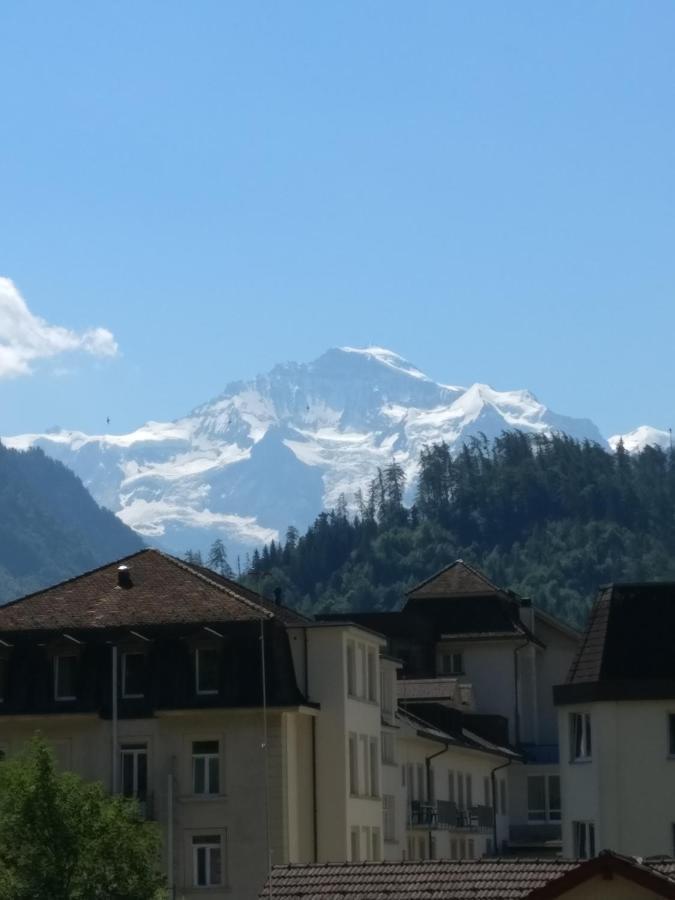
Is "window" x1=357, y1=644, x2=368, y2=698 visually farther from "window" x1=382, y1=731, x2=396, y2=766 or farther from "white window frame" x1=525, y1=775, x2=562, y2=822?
"white window frame" x1=525, y1=775, x2=562, y2=822

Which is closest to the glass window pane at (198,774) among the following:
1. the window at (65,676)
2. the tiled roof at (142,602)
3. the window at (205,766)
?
the window at (205,766)

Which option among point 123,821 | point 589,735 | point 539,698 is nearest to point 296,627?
point 589,735

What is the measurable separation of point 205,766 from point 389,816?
13147 mm

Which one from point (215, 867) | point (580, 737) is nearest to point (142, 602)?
point (215, 867)

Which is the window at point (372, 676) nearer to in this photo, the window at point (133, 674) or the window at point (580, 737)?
the window at point (133, 674)

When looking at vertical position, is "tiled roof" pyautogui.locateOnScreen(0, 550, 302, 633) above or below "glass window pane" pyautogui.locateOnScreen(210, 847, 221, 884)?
above

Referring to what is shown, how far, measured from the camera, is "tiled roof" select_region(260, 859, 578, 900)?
40000 mm

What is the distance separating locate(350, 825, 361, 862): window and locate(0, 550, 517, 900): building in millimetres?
67

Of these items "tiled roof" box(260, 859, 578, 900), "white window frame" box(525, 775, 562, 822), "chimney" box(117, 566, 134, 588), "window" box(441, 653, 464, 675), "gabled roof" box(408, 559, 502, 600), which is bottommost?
"tiled roof" box(260, 859, 578, 900)

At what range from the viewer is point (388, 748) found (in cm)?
8800

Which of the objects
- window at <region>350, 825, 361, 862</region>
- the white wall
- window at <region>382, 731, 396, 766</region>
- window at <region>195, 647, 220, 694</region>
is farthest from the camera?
window at <region>382, 731, 396, 766</region>

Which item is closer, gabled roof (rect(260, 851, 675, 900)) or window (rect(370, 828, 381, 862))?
gabled roof (rect(260, 851, 675, 900))

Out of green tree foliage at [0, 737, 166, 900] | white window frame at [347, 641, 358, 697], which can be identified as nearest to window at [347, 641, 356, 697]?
white window frame at [347, 641, 358, 697]

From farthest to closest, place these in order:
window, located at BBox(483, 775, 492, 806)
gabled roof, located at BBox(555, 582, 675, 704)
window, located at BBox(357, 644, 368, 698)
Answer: window, located at BBox(483, 775, 492, 806)
window, located at BBox(357, 644, 368, 698)
gabled roof, located at BBox(555, 582, 675, 704)
